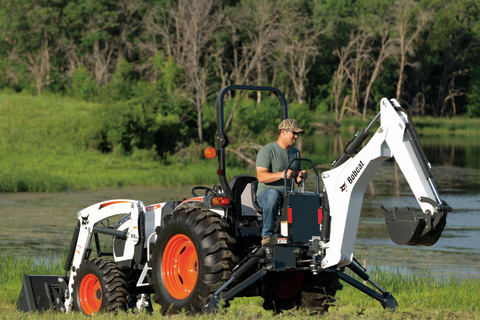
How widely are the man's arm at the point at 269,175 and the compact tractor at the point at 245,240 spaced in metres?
0.18

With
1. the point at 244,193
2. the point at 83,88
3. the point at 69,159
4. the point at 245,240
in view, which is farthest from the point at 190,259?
the point at 83,88

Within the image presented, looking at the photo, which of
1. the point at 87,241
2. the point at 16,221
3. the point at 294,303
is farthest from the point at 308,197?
the point at 16,221

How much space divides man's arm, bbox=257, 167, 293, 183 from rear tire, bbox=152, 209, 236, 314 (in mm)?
539

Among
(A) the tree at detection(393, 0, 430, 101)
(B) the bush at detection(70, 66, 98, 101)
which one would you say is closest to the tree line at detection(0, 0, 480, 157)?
(B) the bush at detection(70, 66, 98, 101)

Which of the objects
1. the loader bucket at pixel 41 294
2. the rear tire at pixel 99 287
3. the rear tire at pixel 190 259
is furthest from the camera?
the loader bucket at pixel 41 294

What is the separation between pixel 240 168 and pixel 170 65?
5992mm

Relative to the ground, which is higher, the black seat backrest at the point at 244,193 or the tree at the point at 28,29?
the tree at the point at 28,29

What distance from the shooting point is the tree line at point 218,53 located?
119 feet

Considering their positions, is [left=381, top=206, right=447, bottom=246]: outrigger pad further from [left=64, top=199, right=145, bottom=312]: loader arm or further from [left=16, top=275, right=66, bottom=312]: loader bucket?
[left=16, top=275, right=66, bottom=312]: loader bucket

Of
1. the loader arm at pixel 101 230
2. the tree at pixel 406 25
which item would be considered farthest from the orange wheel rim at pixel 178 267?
the tree at pixel 406 25

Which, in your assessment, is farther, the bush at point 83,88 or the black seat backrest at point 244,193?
the bush at point 83,88

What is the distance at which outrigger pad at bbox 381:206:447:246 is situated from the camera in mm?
8086

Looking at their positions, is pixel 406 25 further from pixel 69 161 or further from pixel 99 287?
pixel 99 287

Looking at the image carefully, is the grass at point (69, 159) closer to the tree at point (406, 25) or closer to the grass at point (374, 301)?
the grass at point (374, 301)
